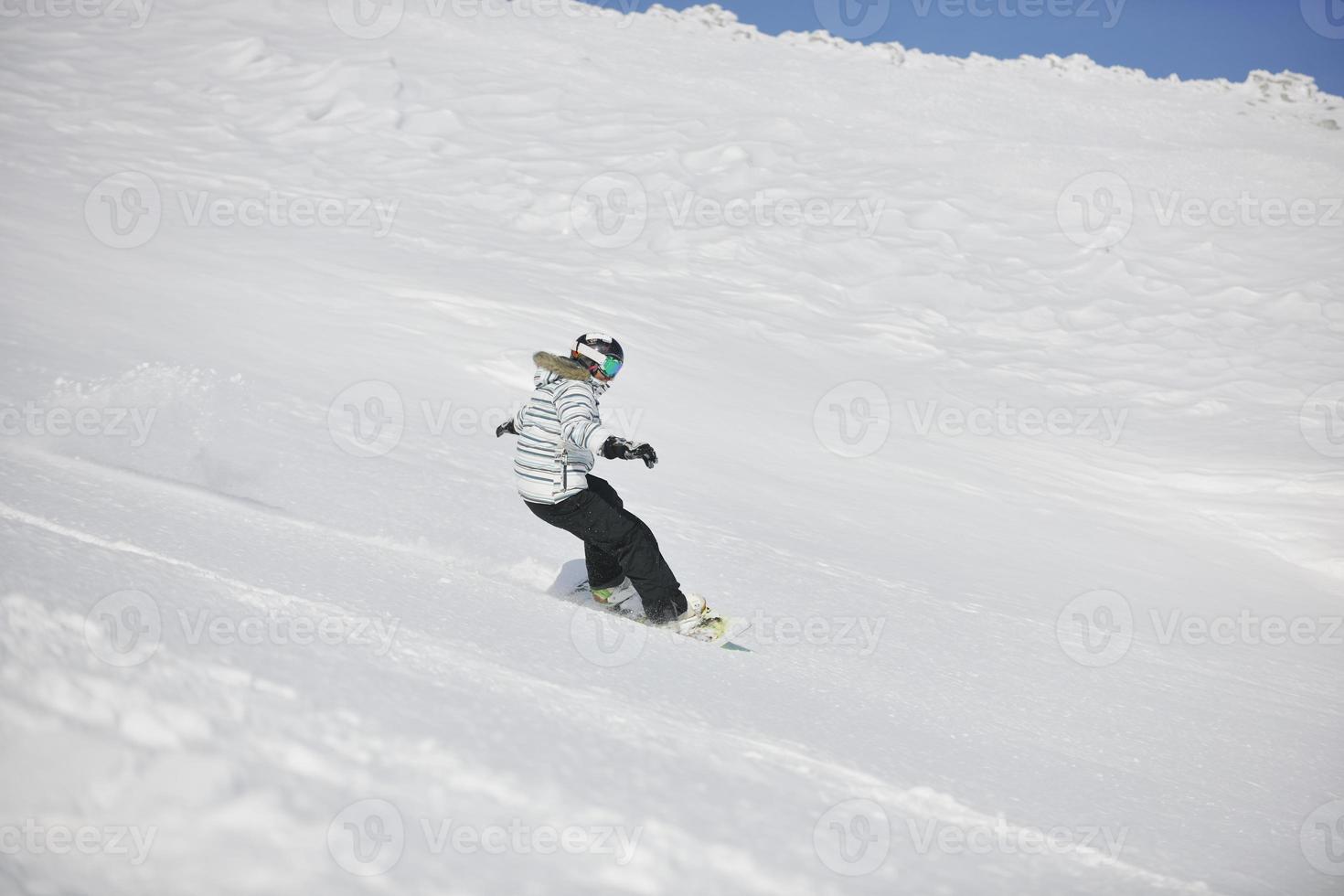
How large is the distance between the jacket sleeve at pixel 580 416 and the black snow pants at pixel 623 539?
17.2 inches

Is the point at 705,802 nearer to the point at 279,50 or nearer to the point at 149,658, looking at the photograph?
the point at 149,658

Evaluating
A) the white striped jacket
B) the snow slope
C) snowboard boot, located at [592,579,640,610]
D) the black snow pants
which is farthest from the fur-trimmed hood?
snowboard boot, located at [592,579,640,610]

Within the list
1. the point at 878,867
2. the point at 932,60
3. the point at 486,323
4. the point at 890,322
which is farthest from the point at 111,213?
the point at 932,60

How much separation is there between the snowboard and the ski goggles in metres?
1.17

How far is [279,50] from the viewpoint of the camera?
24953 millimetres

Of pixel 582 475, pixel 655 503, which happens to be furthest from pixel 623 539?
pixel 655 503

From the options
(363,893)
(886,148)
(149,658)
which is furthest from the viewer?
(886,148)

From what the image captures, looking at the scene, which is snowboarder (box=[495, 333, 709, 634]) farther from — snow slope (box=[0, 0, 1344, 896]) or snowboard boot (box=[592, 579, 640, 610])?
snow slope (box=[0, 0, 1344, 896])

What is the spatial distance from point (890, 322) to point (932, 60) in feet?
61.3

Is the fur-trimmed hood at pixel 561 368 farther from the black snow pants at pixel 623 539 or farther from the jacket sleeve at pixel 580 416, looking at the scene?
the black snow pants at pixel 623 539

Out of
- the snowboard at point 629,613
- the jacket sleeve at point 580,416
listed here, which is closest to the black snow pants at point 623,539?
the snowboard at point 629,613

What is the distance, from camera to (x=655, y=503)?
6898 mm

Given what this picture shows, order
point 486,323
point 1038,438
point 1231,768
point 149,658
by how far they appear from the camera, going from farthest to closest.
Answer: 1. point 1038,438
2. point 486,323
3. point 1231,768
4. point 149,658

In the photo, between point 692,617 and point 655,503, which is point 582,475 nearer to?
point 692,617
